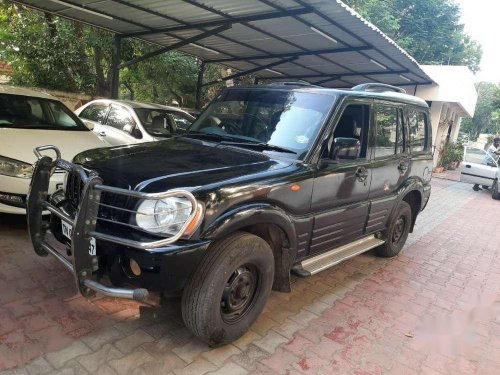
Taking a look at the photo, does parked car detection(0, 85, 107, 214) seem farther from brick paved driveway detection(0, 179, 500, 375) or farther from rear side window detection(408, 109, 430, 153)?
rear side window detection(408, 109, 430, 153)

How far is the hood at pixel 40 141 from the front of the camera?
4.24m

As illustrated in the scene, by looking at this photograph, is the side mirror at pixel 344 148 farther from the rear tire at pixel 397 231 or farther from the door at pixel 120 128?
the door at pixel 120 128

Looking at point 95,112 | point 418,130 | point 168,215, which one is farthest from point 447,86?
point 168,215

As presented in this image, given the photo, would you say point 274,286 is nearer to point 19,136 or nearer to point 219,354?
point 219,354

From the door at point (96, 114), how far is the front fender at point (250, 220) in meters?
5.24

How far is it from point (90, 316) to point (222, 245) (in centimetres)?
133

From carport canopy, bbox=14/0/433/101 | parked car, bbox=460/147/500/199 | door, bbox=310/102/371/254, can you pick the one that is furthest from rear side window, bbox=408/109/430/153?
parked car, bbox=460/147/500/199

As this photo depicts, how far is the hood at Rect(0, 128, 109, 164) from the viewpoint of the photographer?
4238 mm

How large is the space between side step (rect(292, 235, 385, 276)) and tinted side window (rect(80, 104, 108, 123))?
17.8 feet

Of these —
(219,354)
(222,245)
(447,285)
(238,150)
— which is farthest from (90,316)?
(447,285)

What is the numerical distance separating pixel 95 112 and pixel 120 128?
1.09m

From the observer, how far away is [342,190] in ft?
12.1

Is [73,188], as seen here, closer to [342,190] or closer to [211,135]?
[211,135]

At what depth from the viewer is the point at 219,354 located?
9.32 ft
